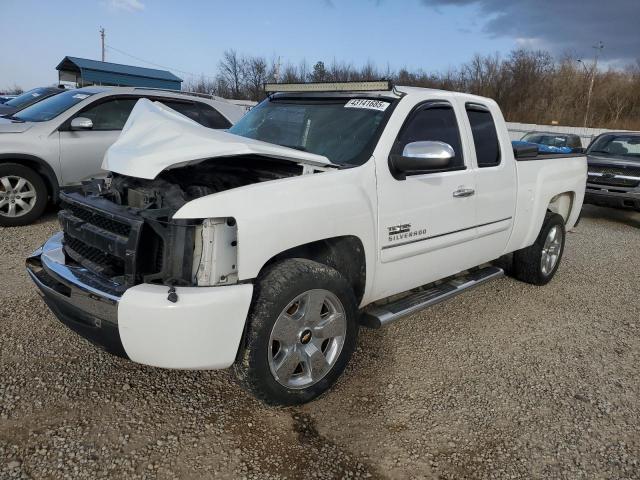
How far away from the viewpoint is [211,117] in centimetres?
813

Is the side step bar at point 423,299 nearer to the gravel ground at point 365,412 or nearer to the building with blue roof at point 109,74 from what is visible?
the gravel ground at point 365,412

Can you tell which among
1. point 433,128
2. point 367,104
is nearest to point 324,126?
point 367,104

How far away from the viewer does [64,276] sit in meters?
2.98

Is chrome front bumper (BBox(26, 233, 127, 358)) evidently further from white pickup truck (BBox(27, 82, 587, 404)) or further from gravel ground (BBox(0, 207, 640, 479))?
gravel ground (BBox(0, 207, 640, 479))

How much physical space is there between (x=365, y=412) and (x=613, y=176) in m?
9.14

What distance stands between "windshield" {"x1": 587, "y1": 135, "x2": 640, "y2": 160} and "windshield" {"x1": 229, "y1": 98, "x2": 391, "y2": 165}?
8.92 metres

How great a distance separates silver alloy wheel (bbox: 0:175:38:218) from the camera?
21.7 ft

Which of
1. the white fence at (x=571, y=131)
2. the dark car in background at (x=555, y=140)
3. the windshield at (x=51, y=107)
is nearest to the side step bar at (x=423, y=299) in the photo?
the windshield at (x=51, y=107)

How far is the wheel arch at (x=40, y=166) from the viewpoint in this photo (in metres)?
6.59

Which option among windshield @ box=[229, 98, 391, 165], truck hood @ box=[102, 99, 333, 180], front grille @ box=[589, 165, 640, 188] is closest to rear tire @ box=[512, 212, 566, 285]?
windshield @ box=[229, 98, 391, 165]

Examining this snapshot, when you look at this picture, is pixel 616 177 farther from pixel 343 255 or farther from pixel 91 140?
pixel 91 140

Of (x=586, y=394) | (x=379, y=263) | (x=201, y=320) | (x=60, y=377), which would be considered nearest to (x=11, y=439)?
(x=60, y=377)

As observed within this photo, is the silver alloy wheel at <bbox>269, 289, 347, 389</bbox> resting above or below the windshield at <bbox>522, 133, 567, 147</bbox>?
below

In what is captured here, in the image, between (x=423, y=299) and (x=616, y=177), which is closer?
(x=423, y=299)
